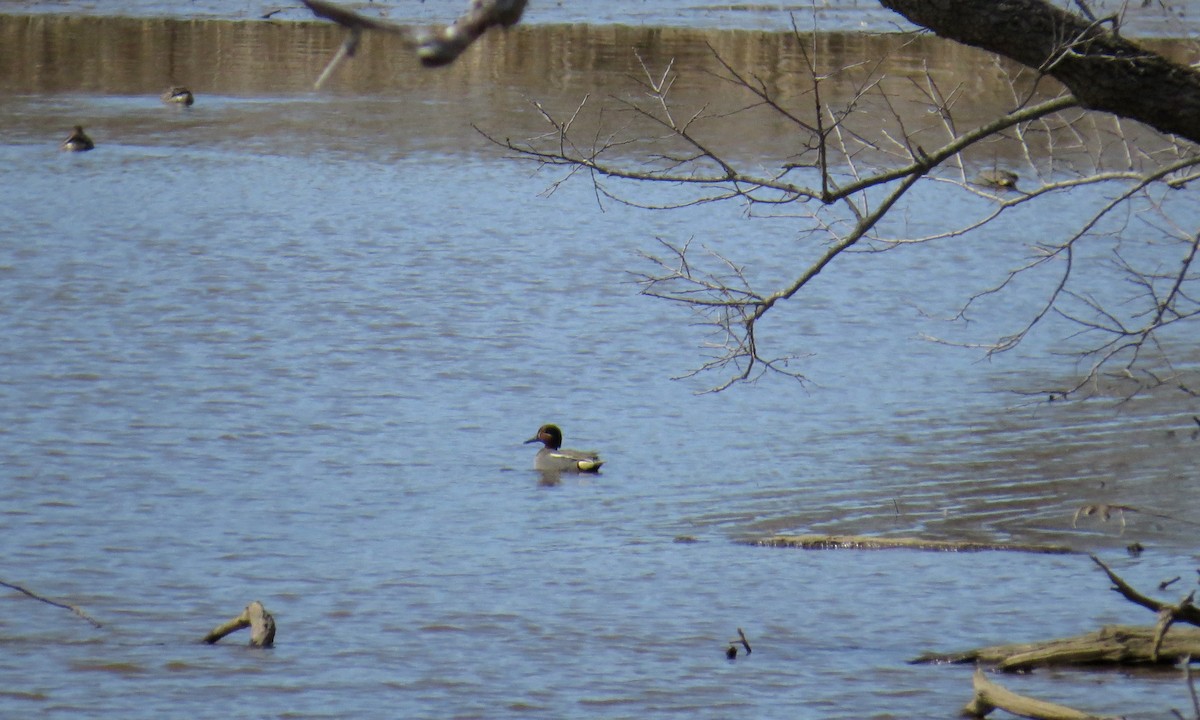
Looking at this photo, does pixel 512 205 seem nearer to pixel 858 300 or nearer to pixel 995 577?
pixel 858 300

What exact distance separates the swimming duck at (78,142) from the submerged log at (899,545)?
49.5 ft

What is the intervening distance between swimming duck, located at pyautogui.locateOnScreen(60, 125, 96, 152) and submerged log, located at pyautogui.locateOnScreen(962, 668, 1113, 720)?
17.3m

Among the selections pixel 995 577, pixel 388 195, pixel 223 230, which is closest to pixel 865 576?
pixel 995 577

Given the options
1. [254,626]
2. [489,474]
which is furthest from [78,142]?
[254,626]

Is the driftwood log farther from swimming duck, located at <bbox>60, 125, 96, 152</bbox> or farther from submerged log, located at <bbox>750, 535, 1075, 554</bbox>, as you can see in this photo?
swimming duck, located at <bbox>60, 125, 96, 152</bbox>

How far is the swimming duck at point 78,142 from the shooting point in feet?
70.8

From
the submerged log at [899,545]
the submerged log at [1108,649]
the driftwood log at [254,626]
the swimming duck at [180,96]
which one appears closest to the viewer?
the submerged log at [1108,649]

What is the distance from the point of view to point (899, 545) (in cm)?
849

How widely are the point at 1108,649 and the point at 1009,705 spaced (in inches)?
35.8

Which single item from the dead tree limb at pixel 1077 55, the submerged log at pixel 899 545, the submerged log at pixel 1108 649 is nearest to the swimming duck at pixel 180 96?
the submerged log at pixel 899 545

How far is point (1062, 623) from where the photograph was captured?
24.4 feet

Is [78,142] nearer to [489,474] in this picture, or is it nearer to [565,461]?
[489,474]

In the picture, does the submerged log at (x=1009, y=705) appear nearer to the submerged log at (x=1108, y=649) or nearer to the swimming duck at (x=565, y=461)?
the submerged log at (x=1108, y=649)

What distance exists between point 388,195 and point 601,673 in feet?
44.9
